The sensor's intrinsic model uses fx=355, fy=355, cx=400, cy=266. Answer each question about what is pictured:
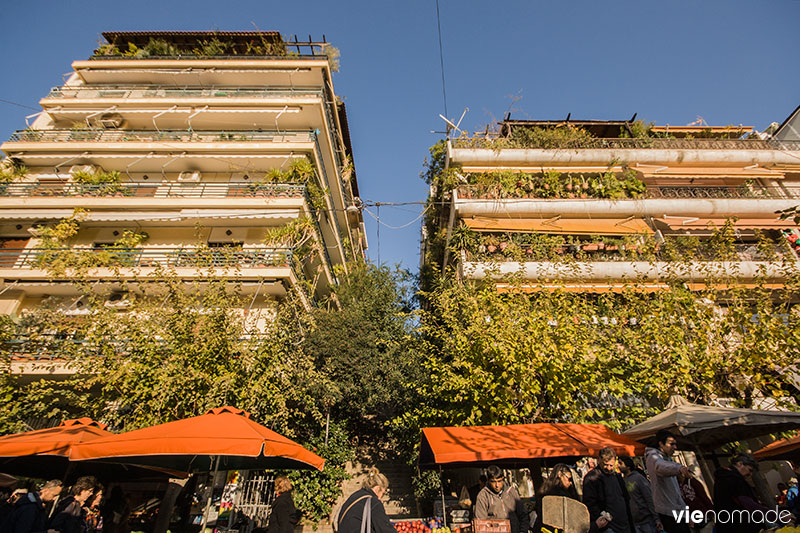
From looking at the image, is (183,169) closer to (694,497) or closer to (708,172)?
(694,497)

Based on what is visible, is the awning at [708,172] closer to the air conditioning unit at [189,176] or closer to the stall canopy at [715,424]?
the stall canopy at [715,424]

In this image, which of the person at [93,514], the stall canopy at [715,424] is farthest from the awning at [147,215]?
the stall canopy at [715,424]

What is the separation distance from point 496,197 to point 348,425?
35.2ft

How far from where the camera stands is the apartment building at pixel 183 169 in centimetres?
1268

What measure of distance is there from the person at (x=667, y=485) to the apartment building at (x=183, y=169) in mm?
10487

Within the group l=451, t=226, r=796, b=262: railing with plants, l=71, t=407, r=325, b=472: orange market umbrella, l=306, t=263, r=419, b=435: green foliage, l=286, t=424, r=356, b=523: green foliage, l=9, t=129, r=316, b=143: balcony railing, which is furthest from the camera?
l=9, t=129, r=316, b=143: balcony railing

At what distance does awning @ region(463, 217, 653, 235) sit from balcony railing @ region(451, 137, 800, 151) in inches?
158

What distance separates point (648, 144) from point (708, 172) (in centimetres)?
287

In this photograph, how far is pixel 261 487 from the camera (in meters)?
10.1

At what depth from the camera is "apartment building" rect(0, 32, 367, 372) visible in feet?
41.6

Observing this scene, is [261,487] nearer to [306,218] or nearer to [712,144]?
[306,218]

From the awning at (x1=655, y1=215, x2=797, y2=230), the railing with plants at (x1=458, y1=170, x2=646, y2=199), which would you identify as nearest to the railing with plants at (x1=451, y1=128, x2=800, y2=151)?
the railing with plants at (x1=458, y1=170, x2=646, y2=199)

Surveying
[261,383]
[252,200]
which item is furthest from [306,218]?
[261,383]

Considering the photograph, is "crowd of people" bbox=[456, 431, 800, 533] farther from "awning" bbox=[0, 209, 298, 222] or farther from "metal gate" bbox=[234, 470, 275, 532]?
"awning" bbox=[0, 209, 298, 222]
